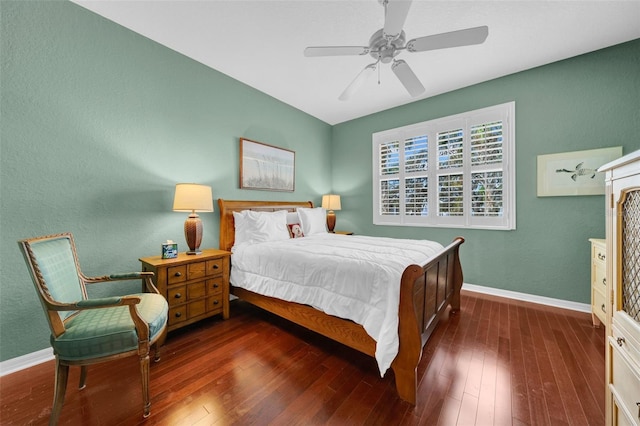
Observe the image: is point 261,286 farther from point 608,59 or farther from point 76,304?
point 608,59

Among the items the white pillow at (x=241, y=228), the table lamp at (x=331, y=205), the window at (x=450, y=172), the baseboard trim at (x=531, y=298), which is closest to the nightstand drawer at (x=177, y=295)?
the white pillow at (x=241, y=228)

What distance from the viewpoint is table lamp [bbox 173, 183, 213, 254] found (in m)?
2.31

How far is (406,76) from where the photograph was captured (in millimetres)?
2092

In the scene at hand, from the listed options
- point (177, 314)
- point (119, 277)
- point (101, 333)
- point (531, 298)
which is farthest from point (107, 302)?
point (531, 298)

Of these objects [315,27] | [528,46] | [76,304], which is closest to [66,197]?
[76,304]

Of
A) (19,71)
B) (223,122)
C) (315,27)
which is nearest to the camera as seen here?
(19,71)

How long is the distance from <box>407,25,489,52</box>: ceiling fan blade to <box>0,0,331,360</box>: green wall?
242cm

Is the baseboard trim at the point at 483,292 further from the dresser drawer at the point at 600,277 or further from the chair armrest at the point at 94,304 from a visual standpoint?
the chair armrest at the point at 94,304

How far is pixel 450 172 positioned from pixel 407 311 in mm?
2775

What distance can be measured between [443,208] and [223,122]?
3405 mm

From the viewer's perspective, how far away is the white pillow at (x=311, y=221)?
3.64 meters

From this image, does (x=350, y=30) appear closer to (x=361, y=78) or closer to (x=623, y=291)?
(x=361, y=78)

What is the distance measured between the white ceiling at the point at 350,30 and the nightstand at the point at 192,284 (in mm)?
2252

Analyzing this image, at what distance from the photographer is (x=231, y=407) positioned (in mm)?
1422
